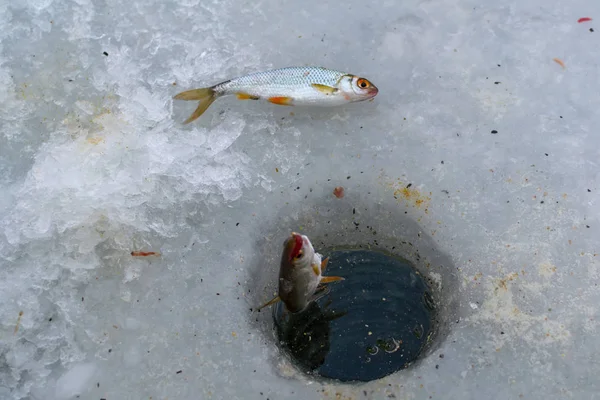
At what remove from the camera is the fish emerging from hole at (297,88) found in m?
4.38

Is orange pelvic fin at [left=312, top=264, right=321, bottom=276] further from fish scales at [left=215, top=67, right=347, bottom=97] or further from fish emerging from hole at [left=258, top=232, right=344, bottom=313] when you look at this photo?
fish scales at [left=215, top=67, right=347, bottom=97]

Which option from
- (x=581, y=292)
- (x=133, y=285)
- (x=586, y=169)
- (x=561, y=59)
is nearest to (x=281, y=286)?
(x=133, y=285)

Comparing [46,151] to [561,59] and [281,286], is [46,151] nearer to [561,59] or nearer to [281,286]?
[281,286]

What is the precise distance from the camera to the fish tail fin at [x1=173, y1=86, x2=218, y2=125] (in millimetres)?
4484

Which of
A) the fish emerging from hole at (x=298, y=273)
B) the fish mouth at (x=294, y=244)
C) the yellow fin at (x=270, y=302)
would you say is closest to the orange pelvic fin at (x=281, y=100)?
the fish emerging from hole at (x=298, y=273)

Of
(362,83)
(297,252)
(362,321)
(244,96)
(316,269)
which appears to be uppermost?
(362,83)

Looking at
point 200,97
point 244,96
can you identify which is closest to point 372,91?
point 244,96

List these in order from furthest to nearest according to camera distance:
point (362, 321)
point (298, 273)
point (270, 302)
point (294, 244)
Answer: point (362, 321) → point (270, 302) → point (298, 273) → point (294, 244)

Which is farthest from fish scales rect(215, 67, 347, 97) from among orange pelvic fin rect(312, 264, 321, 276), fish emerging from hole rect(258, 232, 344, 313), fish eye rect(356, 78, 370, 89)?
orange pelvic fin rect(312, 264, 321, 276)

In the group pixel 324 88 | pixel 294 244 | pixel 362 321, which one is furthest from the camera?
pixel 324 88

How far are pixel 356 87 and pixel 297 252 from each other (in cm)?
156

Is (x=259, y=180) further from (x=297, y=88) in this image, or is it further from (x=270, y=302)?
(x=270, y=302)

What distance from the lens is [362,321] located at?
4.24 meters

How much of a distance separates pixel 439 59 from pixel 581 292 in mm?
2202
